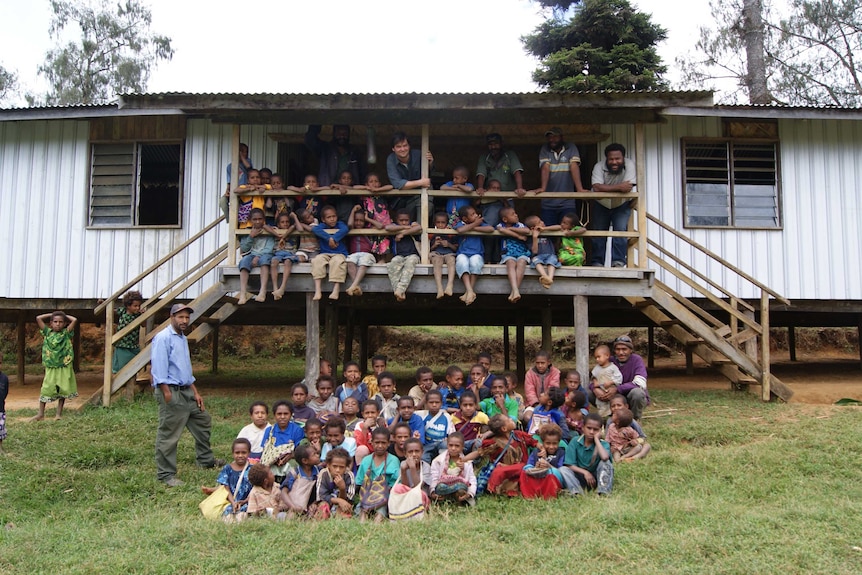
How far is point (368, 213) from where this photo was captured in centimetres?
996

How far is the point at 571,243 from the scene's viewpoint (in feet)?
31.8

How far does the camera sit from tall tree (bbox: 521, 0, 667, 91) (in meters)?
19.2

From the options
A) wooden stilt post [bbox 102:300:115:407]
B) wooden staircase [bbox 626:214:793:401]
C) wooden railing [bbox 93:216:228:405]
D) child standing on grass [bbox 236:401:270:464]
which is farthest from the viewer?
wooden railing [bbox 93:216:228:405]

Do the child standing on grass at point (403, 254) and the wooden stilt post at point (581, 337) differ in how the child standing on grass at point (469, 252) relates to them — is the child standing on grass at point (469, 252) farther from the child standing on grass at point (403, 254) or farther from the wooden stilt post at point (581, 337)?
the wooden stilt post at point (581, 337)

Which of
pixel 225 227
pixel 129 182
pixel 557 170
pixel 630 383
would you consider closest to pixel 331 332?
pixel 225 227

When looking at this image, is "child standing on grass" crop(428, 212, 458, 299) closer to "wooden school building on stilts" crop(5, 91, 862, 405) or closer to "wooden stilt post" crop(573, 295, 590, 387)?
"wooden school building on stilts" crop(5, 91, 862, 405)

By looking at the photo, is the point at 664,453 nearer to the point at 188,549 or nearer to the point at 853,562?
the point at 853,562

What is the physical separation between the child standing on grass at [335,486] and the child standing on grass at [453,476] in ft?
2.37

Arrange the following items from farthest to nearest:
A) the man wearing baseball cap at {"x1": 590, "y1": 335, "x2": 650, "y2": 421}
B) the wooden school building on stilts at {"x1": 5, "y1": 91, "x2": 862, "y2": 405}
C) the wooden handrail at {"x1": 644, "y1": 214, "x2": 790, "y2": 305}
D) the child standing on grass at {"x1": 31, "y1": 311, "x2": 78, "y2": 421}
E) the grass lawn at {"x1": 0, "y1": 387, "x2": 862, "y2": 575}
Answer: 1. the wooden school building on stilts at {"x1": 5, "y1": 91, "x2": 862, "y2": 405}
2. the wooden handrail at {"x1": 644, "y1": 214, "x2": 790, "y2": 305}
3. the child standing on grass at {"x1": 31, "y1": 311, "x2": 78, "y2": 421}
4. the man wearing baseball cap at {"x1": 590, "y1": 335, "x2": 650, "y2": 421}
5. the grass lawn at {"x1": 0, "y1": 387, "x2": 862, "y2": 575}

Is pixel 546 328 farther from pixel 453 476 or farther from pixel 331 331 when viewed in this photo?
pixel 453 476

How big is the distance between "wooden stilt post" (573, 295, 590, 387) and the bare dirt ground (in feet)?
9.20

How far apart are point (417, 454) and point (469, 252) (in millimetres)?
3645

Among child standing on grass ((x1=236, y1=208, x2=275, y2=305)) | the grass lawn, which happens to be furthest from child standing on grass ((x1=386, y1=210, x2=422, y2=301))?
the grass lawn

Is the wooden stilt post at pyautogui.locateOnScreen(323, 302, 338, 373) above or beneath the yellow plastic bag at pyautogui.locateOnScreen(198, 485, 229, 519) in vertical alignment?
above
